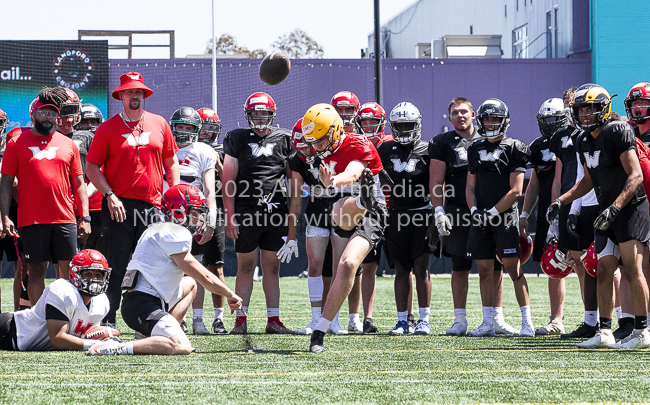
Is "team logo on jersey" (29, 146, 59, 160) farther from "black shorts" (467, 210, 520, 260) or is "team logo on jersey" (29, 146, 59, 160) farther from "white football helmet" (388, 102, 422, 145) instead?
"black shorts" (467, 210, 520, 260)

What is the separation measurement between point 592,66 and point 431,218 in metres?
19.6

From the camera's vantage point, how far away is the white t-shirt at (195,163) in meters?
8.00

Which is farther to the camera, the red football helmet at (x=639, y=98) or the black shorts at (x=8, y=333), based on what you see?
the red football helmet at (x=639, y=98)

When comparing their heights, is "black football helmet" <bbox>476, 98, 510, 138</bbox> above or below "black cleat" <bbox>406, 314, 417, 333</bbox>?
above

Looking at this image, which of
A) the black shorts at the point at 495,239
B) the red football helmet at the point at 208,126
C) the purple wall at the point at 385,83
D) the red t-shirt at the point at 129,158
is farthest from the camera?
the purple wall at the point at 385,83

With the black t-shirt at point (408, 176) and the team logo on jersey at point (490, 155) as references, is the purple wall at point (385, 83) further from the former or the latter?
the team logo on jersey at point (490, 155)

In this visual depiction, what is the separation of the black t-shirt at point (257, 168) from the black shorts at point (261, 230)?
0.33 feet

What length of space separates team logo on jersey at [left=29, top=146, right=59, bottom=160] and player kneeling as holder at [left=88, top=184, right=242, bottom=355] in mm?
1816

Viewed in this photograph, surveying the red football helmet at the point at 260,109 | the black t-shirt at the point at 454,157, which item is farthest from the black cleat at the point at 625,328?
the red football helmet at the point at 260,109

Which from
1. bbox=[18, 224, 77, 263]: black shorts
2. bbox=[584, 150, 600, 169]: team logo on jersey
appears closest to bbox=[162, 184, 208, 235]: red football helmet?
bbox=[18, 224, 77, 263]: black shorts

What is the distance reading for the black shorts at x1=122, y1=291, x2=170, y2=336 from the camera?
5789 millimetres

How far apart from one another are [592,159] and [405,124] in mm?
2188

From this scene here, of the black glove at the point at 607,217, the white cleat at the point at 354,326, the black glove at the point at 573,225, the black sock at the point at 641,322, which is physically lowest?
the white cleat at the point at 354,326

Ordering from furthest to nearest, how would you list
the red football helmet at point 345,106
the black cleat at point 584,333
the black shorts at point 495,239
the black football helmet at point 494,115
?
the red football helmet at point 345,106, the black football helmet at point 494,115, the black shorts at point 495,239, the black cleat at point 584,333
